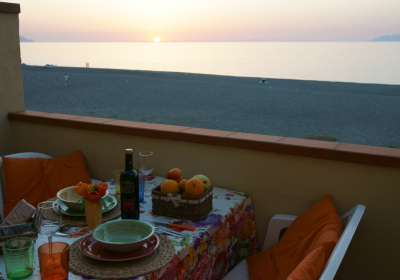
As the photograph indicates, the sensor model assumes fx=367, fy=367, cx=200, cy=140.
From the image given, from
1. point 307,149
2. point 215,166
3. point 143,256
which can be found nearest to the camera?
point 143,256

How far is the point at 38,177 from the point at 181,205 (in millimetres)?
1424

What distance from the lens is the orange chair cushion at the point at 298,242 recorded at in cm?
169

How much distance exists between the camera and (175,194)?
180cm

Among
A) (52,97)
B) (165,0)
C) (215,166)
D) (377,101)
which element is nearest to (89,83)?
(52,97)

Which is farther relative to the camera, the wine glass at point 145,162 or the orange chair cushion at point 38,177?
the orange chair cushion at point 38,177

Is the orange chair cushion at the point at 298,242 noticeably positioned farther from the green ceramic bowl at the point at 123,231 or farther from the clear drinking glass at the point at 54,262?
the clear drinking glass at the point at 54,262

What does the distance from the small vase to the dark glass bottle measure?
110 mm

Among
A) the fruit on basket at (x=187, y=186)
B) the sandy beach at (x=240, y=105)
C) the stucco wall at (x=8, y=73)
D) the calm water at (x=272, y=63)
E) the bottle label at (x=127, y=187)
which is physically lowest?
the sandy beach at (x=240, y=105)

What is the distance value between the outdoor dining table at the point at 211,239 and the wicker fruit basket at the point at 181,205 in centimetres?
3

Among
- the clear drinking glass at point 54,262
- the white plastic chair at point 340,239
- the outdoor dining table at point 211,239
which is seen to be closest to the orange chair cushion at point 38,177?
the outdoor dining table at point 211,239

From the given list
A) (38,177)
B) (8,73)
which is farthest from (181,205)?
(8,73)

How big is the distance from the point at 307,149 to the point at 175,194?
0.83m

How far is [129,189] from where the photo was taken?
1.60 m

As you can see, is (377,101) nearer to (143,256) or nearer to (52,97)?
(52,97)
